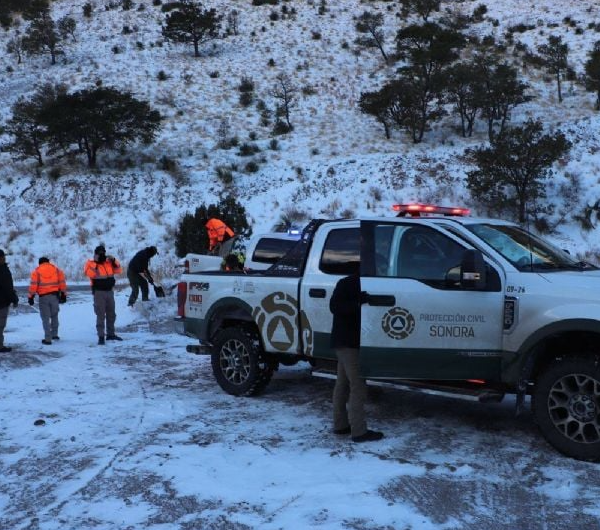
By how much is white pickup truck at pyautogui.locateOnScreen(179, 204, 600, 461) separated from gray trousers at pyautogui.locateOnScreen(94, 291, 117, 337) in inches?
209

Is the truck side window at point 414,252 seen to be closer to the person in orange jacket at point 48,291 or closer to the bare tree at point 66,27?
the person in orange jacket at point 48,291

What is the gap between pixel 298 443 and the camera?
5.88 m

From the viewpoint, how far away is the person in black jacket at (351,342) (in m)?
5.68

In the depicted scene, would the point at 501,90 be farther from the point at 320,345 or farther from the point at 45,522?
the point at 45,522

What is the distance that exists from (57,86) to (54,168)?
7.04 metres

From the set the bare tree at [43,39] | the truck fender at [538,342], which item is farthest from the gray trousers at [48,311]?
the bare tree at [43,39]

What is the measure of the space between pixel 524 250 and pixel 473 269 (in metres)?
0.95

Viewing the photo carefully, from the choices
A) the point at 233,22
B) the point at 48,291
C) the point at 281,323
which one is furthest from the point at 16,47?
the point at 281,323

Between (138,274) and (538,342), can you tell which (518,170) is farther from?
(538,342)

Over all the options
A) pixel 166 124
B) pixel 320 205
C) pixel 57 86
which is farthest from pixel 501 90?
pixel 57 86

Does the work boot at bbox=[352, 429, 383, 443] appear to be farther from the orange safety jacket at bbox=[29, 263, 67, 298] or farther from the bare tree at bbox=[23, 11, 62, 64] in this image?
the bare tree at bbox=[23, 11, 62, 64]

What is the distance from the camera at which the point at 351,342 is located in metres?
5.68

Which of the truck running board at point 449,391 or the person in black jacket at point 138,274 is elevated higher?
the person in black jacket at point 138,274

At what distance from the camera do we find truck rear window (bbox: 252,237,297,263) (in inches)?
470
